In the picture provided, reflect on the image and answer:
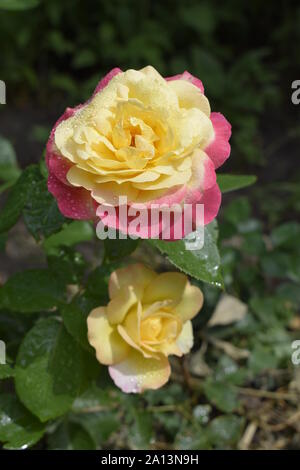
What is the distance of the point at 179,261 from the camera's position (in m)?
0.88

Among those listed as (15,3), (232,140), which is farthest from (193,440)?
(232,140)

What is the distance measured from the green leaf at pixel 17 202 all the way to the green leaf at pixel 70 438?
0.43 m

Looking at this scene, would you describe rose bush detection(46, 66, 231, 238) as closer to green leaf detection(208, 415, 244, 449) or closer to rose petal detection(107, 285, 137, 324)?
rose petal detection(107, 285, 137, 324)

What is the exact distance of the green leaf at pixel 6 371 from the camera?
0.94 m

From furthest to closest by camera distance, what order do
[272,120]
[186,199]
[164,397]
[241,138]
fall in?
[272,120] → [241,138] → [164,397] → [186,199]

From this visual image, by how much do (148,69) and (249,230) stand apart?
2.38 feet

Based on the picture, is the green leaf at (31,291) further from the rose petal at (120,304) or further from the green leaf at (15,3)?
the green leaf at (15,3)

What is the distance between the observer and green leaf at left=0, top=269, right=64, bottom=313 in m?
1.00

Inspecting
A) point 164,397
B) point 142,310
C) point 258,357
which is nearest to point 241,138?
point 258,357

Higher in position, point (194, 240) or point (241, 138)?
point (241, 138)

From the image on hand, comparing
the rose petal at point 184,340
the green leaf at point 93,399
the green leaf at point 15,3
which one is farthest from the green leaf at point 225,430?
the green leaf at point 15,3

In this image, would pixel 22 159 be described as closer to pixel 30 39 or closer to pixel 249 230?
pixel 30 39

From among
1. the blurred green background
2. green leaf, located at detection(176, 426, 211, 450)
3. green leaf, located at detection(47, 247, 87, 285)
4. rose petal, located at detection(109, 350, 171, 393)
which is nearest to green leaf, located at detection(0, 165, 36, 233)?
green leaf, located at detection(47, 247, 87, 285)

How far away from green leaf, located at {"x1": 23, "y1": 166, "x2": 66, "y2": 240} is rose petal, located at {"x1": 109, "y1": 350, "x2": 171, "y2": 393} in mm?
216
